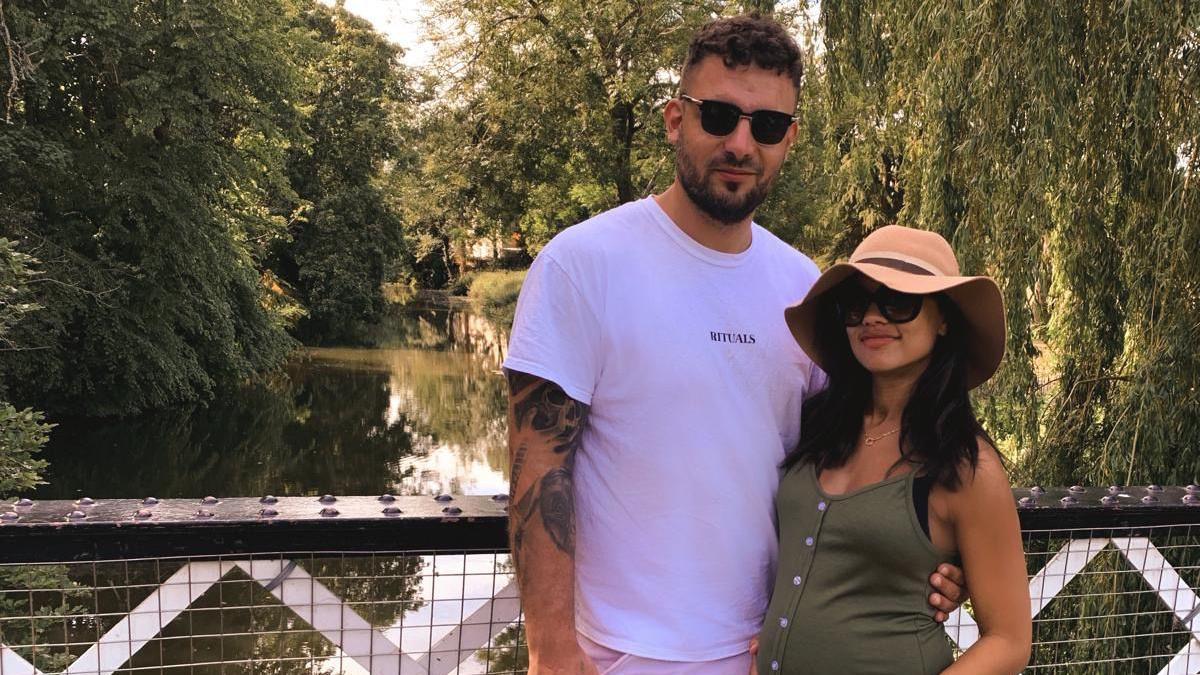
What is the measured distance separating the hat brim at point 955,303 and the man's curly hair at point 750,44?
36 cm

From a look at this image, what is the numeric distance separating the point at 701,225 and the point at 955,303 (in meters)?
0.45

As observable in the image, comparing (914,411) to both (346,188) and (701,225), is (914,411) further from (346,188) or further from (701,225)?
(346,188)

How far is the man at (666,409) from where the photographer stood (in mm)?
Result: 1527

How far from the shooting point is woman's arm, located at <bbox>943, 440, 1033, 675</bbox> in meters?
1.48

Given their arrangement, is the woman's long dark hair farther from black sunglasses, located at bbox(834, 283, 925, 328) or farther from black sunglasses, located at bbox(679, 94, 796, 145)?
black sunglasses, located at bbox(679, 94, 796, 145)

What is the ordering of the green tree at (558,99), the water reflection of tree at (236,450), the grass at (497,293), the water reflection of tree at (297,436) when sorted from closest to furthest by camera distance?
the water reflection of tree at (236,450) → the water reflection of tree at (297,436) → the green tree at (558,99) → the grass at (497,293)

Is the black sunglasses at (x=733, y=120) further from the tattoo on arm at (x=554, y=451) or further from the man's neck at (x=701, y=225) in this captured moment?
the tattoo on arm at (x=554, y=451)

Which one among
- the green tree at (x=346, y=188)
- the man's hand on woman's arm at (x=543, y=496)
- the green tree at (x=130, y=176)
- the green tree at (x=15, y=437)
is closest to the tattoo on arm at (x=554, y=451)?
the man's hand on woman's arm at (x=543, y=496)

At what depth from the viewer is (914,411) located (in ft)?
5.33

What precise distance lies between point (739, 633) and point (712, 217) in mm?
689

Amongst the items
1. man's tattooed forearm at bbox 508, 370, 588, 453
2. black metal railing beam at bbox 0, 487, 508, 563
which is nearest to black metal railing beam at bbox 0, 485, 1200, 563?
black metal railing beam at bbox 0, 487, 508, 563

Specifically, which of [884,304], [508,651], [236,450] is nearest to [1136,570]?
[884,304]

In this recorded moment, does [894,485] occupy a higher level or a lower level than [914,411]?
lower

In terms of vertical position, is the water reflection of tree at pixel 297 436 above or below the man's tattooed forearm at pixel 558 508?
below
